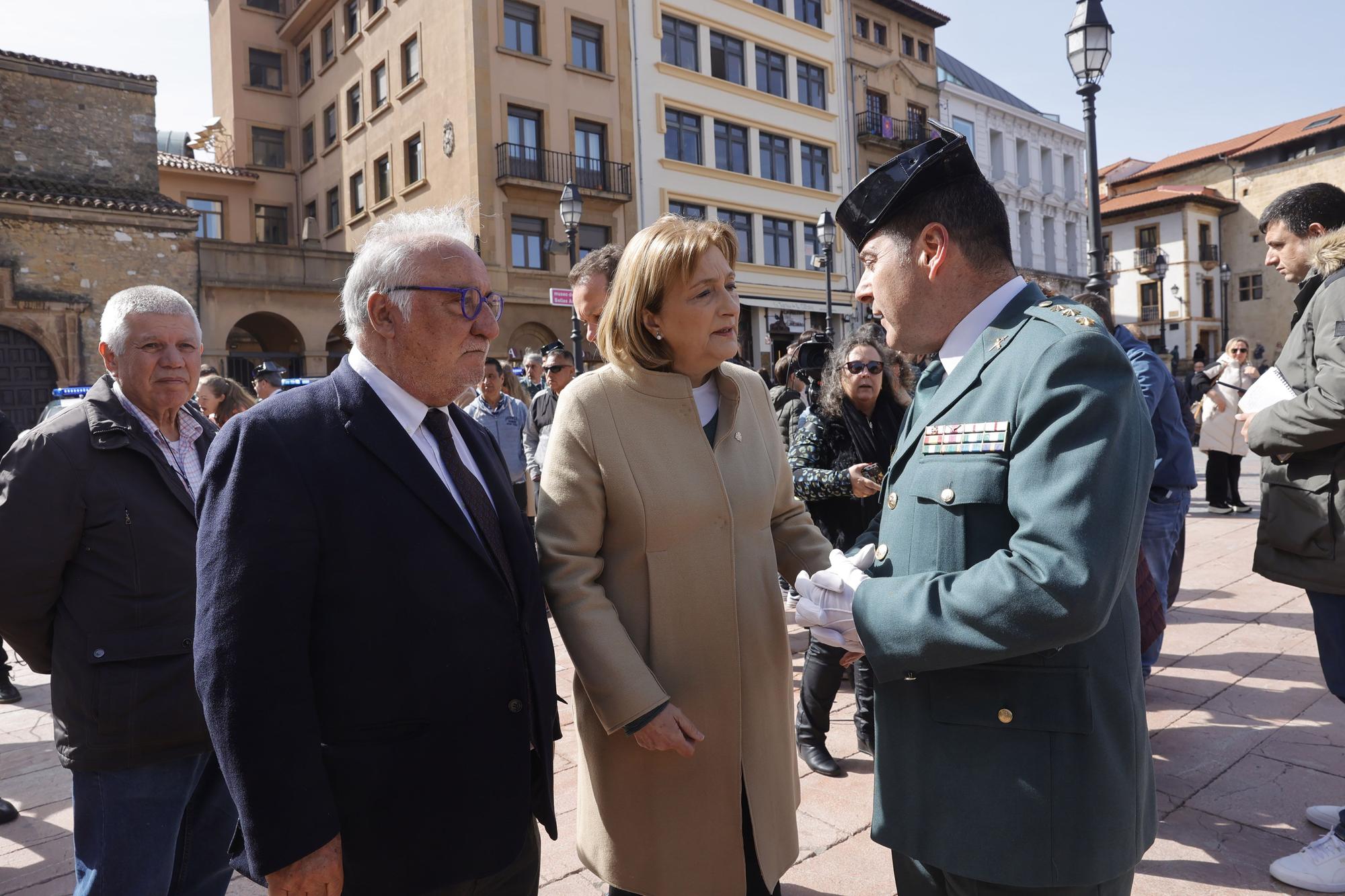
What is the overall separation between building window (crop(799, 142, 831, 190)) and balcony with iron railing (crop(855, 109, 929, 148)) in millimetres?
1639

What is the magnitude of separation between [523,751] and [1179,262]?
175ft

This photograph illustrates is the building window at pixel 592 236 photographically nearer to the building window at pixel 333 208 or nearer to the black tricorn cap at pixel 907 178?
the building window at pixel 333 208

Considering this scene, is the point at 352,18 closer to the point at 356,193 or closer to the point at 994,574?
the point at 356,193

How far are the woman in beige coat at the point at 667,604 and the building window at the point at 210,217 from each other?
29.9 meters

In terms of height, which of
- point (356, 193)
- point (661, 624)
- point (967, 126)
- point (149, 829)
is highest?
point (967, 126)

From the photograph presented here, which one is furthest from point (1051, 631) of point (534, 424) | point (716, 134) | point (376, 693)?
point (716, 134)

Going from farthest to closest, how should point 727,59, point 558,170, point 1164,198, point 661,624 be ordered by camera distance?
1. point 1164,198
2. point 727,59
3. point 558,170
4. point 661,624

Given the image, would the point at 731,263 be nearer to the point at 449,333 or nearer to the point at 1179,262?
the point at 449,333

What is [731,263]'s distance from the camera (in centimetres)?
229

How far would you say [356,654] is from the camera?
1.67m

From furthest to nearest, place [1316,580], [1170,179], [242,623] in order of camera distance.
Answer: [1170,179] < [1316,580] < [242,623]

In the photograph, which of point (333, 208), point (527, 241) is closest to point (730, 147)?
point (527, 241)

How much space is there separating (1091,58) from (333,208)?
25154 millimetres

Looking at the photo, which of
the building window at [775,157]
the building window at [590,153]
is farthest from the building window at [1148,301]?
the building window at [590,153]
